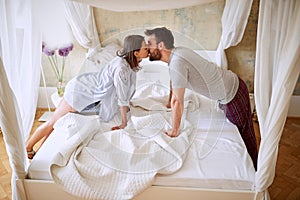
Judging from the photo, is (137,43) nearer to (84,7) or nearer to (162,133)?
(162,133)

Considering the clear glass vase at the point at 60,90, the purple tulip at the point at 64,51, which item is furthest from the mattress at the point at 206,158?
the purple tulip at the point at 64,51

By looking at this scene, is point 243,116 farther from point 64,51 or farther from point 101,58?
point 64,51

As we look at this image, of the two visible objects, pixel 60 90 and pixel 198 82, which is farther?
pixel 60 90

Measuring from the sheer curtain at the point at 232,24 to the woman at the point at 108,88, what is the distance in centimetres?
96

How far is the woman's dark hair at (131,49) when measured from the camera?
1859mm

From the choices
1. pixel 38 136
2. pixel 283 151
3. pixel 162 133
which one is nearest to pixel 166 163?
pixel 162 133

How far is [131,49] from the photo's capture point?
6.17ft

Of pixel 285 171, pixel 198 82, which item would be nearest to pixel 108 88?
pixel 198 82

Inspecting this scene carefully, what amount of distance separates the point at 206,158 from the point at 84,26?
156 centimetres

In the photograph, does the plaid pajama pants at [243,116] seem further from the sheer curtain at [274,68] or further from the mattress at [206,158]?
the sheer curtain at [274,68]

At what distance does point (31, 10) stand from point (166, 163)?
3.96 feet

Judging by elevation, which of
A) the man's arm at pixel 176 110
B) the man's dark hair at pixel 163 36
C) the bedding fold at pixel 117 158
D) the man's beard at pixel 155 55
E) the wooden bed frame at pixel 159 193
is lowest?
the wooden bed frame at pixel 159 193

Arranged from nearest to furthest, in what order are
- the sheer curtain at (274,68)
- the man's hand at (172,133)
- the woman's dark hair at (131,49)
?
the sheer curtain at (274,68) → the woman's dark hair at (131,49) → the man's hand at (172,133)

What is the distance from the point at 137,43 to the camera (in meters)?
1.86
